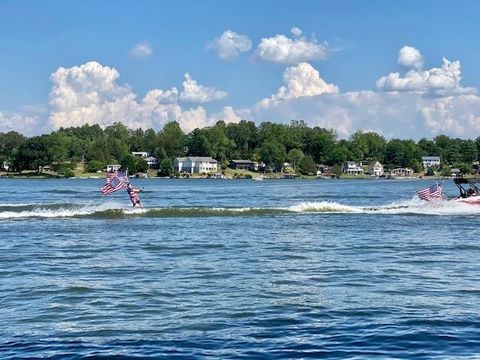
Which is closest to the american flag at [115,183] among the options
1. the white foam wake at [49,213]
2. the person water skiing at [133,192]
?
the person water skiing at [133,192]

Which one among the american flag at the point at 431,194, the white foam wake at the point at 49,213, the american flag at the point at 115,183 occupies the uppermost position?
the american flag at the point at 115,183

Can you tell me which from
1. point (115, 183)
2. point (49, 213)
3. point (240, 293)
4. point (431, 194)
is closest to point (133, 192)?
point (115, 183)

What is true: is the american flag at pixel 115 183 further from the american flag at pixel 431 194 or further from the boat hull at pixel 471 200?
the boat hull at pixel 471 200

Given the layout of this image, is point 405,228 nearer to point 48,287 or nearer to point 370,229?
point 370,229

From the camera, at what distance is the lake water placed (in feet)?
43.1

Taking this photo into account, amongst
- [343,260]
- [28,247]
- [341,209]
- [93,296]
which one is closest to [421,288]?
[343,260]

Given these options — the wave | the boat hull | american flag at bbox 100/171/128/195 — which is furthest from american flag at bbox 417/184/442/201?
american flag at bbox 100/171/128/195

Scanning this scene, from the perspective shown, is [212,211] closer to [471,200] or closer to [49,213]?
[49,213]

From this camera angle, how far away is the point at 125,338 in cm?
1362

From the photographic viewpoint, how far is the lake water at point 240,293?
1313 cm

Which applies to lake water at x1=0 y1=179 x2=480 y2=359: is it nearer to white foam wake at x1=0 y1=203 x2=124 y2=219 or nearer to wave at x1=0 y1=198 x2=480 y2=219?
white foam wake at x1=0 y1=203 x2=124 y2=219

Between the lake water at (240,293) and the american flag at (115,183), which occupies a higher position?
the american flag at (115,183)

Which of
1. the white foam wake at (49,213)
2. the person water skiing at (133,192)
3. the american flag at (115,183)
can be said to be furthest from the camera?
the person water skiing at (133,192)

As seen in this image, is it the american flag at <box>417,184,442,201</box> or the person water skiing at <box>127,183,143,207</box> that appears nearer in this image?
the person water skiing at <box>127,183,143,207</box>
